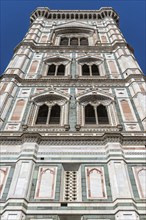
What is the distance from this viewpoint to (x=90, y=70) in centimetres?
1781

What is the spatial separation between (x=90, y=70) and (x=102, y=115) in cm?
521

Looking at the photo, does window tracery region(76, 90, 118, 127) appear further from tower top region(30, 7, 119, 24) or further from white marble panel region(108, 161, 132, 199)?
tower top region(30, 7, 119, 24)

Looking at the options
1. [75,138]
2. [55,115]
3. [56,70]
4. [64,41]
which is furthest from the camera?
[64,41]

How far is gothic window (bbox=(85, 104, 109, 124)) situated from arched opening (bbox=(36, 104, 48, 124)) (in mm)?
1335

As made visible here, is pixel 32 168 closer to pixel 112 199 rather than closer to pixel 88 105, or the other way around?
pixel 112 199

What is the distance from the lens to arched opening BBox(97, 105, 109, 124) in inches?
489

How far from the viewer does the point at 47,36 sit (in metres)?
24.2

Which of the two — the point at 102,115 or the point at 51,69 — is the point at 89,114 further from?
the point at 51,69

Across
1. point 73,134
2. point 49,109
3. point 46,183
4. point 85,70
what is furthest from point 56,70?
point 46,183

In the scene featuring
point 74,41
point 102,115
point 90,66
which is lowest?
point 102,115

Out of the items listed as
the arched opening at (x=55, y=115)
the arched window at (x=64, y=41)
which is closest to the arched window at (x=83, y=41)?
the arched window at (x=64, y=41)

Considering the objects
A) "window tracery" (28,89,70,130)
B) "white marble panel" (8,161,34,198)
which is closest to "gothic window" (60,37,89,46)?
"window tracery" (28,89,70,130)

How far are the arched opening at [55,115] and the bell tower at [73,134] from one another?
3 centimetres

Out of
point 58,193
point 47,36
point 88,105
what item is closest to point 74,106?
point 88,105
